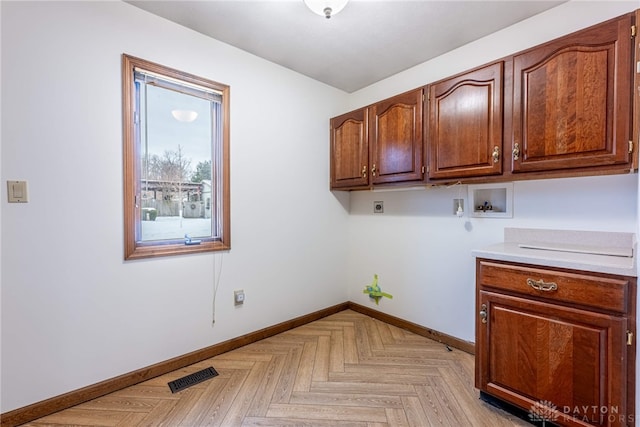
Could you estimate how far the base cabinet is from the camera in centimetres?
127

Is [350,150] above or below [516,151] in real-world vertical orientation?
above

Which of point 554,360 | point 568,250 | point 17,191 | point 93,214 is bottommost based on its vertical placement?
point 554,360

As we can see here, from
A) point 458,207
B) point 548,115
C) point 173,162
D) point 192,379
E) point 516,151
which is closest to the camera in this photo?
point 548,115

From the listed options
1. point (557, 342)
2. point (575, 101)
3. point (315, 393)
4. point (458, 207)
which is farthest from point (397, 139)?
point (315, 393)

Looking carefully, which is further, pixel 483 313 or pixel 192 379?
pixel 192 379

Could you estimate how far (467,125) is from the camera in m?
1.96

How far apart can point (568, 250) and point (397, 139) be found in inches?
53.0

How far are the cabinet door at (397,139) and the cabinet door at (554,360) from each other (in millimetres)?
1076

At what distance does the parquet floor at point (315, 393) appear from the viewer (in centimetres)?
159

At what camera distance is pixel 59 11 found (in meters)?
1.62

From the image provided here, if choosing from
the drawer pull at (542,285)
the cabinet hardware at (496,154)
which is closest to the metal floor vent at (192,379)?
the drawer pull at (542,285)

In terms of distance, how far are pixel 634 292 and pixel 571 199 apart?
2.47 ft

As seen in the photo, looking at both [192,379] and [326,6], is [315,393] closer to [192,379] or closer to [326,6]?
[192,379]

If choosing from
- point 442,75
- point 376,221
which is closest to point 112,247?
point 376,221
